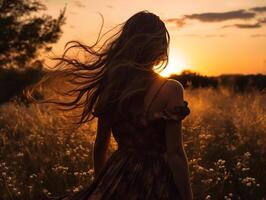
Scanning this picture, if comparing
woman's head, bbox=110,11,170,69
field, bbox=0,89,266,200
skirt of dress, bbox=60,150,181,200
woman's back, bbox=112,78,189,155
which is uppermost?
woman's head, bbox=110,11,170,69

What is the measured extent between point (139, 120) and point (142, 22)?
A: 598 millimetres

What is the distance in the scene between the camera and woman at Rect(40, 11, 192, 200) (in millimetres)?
3211

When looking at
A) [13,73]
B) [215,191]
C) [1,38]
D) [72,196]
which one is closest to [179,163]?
[72,196]

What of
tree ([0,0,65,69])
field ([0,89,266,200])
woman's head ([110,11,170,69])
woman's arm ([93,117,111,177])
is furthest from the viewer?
tree ([0,0,65,69])

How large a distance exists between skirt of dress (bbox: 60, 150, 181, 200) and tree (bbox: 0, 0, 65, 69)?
16.8 m

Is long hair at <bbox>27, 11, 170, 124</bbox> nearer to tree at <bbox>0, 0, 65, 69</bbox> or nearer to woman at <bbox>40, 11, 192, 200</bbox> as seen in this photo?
woman at <bbox>40, 11, 192, 200</bbox>

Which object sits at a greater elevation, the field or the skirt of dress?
the skirt of dress

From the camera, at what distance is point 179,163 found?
3.24 meters

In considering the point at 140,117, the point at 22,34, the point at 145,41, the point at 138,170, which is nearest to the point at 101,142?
the point at 138,170

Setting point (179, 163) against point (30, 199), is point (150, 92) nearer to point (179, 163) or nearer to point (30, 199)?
point (179, 163)

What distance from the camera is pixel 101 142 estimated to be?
3705mm

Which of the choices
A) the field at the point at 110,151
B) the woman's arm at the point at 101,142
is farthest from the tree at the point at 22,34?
the woman's arm at the point at 101,142

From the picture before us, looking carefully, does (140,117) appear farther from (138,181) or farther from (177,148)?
(138,181)

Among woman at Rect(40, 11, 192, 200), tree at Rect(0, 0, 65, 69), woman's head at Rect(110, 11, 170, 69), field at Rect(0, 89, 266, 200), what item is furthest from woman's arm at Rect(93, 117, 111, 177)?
tree at Rect(0, 0, 65, 69)
